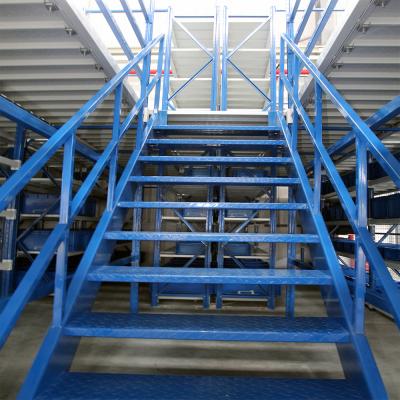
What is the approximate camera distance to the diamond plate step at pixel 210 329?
1.54 metres

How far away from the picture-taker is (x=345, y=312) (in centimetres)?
164

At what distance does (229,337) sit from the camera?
60.7 inches

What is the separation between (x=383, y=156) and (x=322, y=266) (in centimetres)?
87

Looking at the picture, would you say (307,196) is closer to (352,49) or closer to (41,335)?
(352,49)

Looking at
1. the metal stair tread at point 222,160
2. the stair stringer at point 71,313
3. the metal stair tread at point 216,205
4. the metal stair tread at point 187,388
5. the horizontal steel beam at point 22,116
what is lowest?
the metal stair tread at point 187,388

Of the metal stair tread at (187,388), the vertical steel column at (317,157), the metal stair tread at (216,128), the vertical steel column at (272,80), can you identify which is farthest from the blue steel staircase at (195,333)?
the vertical steel column at (272,80)

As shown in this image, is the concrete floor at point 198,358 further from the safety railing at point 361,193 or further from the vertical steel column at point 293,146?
the safety railing at point 361,193

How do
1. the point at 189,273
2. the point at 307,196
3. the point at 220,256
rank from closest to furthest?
the point at 189,273, the point at 307,196, the point at 220,256

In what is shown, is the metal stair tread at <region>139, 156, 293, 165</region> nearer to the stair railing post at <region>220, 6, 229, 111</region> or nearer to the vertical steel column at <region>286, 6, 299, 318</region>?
the vertical steel column at <region>286, 6, 299, 318</region>

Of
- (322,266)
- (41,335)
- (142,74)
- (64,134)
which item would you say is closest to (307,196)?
(322,266)

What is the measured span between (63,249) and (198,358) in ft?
5.74

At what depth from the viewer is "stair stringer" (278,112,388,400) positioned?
1.36 m

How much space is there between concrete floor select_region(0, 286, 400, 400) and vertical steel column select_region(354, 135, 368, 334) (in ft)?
4.07

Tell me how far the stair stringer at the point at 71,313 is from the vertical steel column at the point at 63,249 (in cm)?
6
